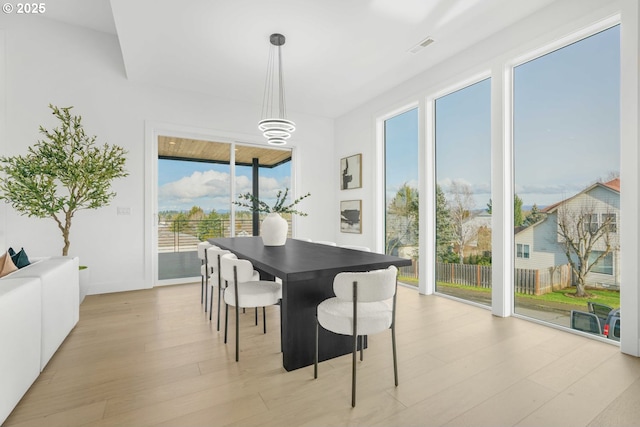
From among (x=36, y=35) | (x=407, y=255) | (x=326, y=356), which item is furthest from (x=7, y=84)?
(x=407, y=255)

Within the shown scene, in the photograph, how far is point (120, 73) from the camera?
4.33 m

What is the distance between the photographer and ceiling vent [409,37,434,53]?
341 centimetres

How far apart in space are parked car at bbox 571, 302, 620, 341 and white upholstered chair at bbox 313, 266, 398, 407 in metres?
2.07

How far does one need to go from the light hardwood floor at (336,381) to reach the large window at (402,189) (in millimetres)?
1773

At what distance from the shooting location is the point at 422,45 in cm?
351

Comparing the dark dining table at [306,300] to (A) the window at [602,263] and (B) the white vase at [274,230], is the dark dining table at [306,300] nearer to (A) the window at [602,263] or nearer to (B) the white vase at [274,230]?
(B) the white vase at [274,230]

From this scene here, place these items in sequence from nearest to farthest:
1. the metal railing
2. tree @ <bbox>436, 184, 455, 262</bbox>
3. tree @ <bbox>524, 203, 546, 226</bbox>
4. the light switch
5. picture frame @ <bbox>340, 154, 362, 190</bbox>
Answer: tree @ <bbox>524, 203, 546, 226</bbox>, tree @ <bbox>436, 184, 455, 262</bbox>, the light switch, the metal railing, picture frame @ <bbox>340, 154, 362, 190</bbox>

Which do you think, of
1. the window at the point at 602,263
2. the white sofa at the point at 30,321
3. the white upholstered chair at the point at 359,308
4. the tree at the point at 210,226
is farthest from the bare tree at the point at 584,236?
the tree at the point at 210,226

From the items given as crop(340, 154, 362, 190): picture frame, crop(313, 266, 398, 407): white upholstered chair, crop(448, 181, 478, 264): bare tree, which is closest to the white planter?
crop(313, 266, 398, 407): white upholstered chair

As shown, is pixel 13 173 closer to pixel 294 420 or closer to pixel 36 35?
pixel 36 35

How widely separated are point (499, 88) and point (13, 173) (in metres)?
5.23

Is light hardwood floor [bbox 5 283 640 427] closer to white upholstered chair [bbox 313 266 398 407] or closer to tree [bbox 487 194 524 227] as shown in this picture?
white upholstered chair [bbox 313 266 398 407]

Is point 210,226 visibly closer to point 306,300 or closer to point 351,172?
point 351,172

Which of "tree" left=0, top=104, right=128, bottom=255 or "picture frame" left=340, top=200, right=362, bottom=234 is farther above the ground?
"tree" left=0, top=104, right=128, bottom=255
